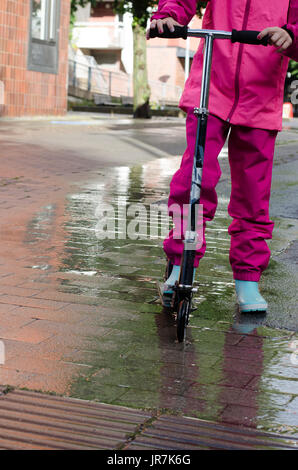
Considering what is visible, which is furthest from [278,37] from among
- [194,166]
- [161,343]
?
[161,343]

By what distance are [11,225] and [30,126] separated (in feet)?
34.7

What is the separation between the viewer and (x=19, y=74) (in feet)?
62.3

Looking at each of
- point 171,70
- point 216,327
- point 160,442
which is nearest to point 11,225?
point 216,327

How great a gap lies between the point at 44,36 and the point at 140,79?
7.28m

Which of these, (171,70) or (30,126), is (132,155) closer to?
(30,126)

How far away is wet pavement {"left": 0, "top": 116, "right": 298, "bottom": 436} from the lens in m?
2.62

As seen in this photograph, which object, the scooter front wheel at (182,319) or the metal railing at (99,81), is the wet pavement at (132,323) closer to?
the scooter front wheel at (182,319)

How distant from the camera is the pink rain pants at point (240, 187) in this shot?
3.56m

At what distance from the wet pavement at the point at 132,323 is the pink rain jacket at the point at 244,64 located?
3.03 feet

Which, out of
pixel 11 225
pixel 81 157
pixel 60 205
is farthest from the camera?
pixel 81 157

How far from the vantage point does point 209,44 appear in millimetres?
3197

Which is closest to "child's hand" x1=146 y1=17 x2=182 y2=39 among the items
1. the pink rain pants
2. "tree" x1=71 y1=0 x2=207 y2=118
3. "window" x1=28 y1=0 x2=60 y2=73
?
the pink rain pants

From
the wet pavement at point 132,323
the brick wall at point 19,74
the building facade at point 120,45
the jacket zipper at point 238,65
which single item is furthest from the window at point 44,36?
the building facade at point 120,45

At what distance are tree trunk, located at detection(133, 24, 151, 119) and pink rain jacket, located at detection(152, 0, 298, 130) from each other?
22.4m
